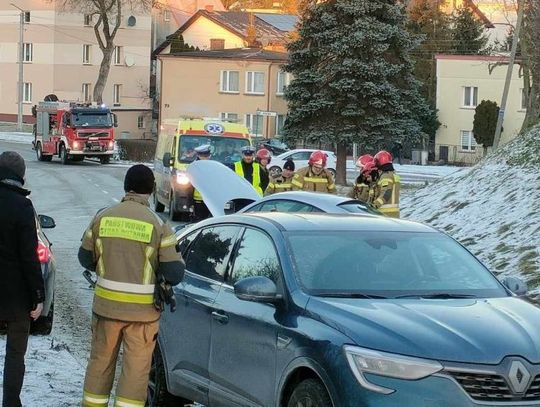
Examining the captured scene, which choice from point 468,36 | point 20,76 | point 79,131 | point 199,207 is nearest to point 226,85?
point 20,76

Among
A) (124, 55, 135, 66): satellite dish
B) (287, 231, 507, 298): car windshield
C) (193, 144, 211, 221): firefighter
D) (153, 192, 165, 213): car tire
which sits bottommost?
(153, 192, 165, 213): car tire

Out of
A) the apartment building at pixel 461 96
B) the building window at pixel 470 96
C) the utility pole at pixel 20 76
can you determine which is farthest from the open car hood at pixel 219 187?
the utility pole at pixel 20 76

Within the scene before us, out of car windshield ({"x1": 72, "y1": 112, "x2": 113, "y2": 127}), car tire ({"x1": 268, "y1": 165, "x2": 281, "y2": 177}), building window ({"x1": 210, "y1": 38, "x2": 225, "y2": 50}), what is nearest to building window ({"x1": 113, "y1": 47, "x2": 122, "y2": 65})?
building window ({"x1": 210, "y1": 38, "x2": 225, "y2": 50})

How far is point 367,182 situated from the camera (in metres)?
13.5

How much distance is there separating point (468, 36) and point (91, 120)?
32296 mm

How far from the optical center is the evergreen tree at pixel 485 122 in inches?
2301

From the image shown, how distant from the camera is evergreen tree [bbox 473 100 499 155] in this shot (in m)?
58.4

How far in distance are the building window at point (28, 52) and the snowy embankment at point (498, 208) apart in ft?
200

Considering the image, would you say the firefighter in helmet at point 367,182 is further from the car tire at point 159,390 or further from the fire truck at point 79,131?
the fire truck at point 79,131

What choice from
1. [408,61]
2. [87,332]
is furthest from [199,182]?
[408,61]

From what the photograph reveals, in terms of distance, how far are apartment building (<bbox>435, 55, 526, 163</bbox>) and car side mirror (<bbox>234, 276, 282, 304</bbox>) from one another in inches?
2202

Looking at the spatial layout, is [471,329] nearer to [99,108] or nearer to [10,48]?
[99,108]

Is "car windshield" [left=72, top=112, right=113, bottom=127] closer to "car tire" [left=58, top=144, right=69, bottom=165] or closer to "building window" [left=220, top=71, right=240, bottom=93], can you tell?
"car tire" [left=58, top=144, right=69, bottom=165]

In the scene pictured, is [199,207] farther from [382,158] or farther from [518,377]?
[518,377]
